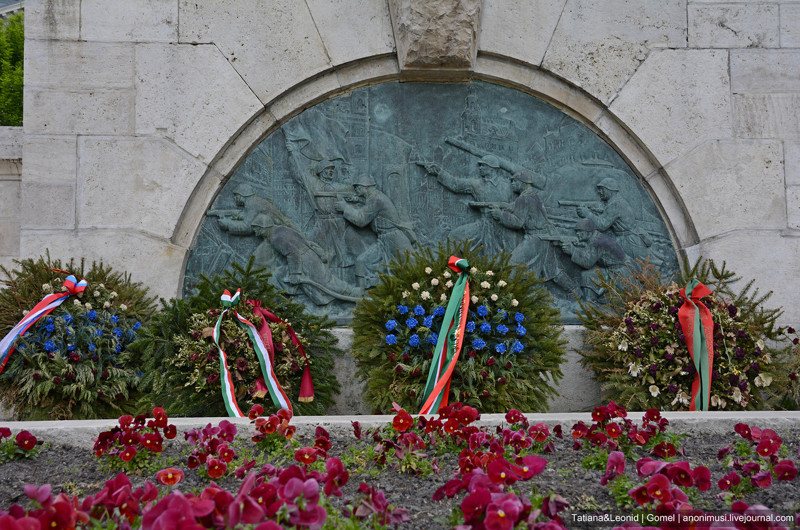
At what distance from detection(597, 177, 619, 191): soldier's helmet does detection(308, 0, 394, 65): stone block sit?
6.88ft

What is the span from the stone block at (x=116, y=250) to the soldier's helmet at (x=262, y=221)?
30.2 inches

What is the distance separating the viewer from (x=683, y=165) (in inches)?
231

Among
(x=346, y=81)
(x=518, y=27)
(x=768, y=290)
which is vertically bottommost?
(x=768, y=290)

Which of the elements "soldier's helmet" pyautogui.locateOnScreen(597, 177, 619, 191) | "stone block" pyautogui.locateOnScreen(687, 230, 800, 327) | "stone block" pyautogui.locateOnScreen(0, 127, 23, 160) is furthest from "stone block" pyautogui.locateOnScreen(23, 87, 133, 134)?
"stone block" pyautogui.locateOnScreen(687, 230, 800, 327)

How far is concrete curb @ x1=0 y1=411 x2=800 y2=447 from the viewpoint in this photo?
338 centimetres

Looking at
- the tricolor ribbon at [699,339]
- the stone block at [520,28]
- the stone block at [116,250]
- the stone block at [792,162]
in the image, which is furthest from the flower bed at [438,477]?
the stone block at [520,28]

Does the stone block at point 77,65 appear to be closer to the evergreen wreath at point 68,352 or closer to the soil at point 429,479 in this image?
the evergreen wreath at point 68,352

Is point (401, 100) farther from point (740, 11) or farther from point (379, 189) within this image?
point (740, 11)

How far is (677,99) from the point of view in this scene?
5938 mm

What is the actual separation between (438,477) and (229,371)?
2.12 metres

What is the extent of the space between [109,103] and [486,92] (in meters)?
3.12

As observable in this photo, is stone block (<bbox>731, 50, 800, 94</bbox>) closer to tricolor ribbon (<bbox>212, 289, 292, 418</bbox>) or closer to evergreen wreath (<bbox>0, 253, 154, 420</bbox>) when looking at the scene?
tricolor ribbon (<bbox>212, 289, 292, 418</bbox>)

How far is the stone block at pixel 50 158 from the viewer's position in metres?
5.57

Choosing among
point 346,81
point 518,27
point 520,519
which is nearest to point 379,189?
point 346,81
